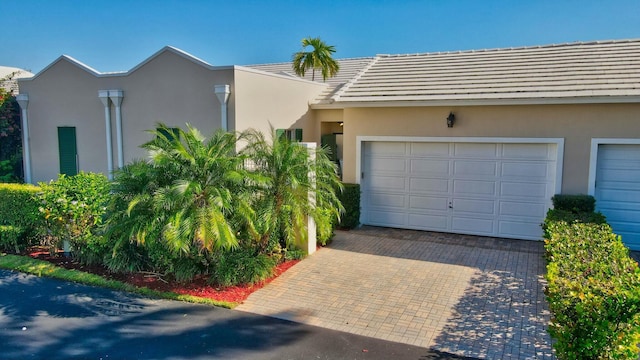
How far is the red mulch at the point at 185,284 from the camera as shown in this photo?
7.52 meters

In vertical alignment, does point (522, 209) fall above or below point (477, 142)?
below

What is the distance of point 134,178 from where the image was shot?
7.85 meters

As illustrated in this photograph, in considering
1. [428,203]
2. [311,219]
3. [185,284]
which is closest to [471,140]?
[428,203]

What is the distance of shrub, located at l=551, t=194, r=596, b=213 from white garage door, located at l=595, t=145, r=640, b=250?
1.93 ft

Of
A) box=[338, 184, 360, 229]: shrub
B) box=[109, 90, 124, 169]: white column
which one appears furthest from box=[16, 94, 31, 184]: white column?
box=[338, 184, 360, 229]: shrub

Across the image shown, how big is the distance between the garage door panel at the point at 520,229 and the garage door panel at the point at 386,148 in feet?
9.84

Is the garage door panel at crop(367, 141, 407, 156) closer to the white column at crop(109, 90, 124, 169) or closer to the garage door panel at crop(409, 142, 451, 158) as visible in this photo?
the garage door panel at crop(409, 142, 451, 158)

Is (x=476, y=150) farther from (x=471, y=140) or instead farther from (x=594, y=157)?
(x=594, y=157)

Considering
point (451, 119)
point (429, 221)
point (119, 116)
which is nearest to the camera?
point (451, 119)

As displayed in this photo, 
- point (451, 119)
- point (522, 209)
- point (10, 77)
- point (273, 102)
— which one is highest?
point (10, 77)

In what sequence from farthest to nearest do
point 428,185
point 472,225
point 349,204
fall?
1. point 349,204
2. point 428,185
3. point 472,225

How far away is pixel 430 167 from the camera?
37.8 feet

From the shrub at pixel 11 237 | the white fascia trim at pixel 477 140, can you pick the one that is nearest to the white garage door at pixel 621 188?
the white fascia trim at pixel 477 140

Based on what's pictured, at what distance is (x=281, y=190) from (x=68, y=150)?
29.8 ft
